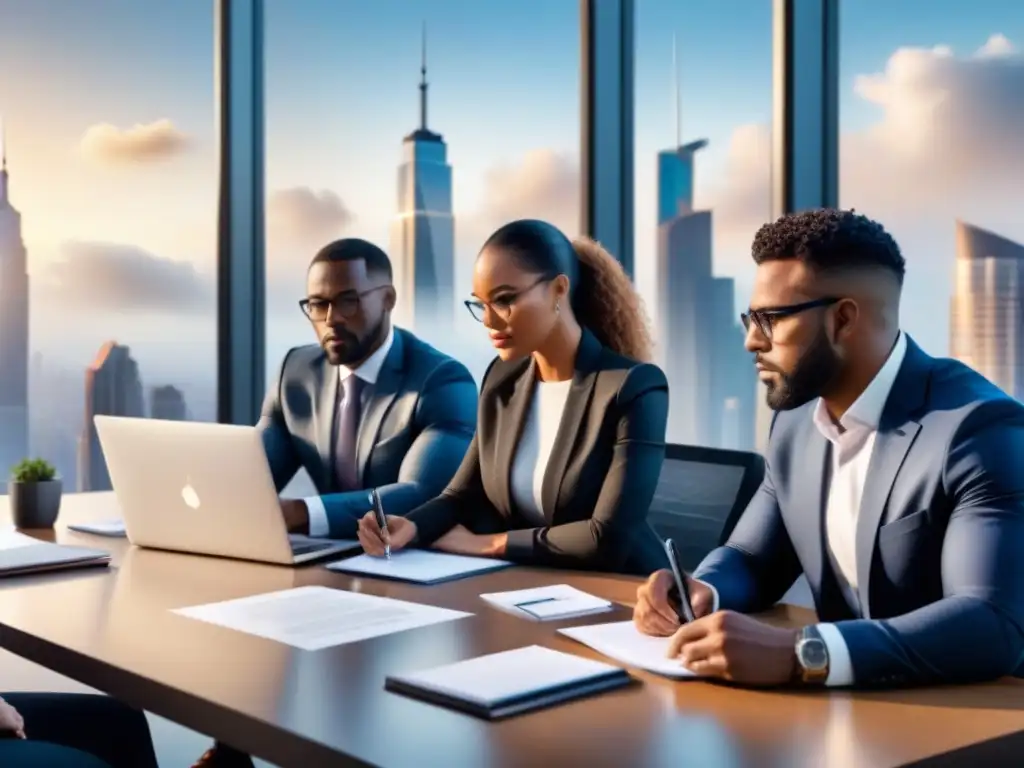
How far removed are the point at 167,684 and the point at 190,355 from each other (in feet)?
9.87

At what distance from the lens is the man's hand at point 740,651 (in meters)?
1.50

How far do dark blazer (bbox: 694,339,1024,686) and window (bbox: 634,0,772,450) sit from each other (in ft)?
7.03

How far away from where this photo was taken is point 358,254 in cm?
321

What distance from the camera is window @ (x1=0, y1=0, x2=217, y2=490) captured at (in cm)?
443

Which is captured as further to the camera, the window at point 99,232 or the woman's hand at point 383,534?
the window at point 99,232

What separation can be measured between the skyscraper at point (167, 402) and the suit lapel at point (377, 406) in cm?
142

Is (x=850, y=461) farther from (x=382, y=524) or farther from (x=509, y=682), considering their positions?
(x=382, y=524)

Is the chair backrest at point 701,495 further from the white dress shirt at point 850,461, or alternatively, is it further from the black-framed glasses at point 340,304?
the black-framed glasses at point 340,304

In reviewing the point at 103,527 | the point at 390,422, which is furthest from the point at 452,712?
the point at 390,422

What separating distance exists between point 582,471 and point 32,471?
1.38m

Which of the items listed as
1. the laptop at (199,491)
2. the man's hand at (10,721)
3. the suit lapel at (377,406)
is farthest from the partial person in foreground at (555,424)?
the man's hand at (10,721)

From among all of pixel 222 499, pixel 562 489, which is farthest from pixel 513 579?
pixel 222 499

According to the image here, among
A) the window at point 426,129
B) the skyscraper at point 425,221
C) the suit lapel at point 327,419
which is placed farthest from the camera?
the skyscraper at point 425,221

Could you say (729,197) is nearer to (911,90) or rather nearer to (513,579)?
(911,90)
